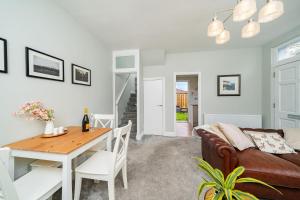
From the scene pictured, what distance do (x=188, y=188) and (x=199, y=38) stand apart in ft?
10.0

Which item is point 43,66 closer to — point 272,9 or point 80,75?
point 80,75

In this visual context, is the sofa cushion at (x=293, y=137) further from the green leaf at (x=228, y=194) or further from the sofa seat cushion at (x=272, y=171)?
the green leaf at (x=228, y=194)

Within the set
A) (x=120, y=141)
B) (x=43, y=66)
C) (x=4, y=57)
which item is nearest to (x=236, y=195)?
(x=120, y=141)

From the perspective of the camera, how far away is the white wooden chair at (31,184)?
0.78 metres

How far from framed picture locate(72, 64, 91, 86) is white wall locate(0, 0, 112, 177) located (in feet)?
0.29

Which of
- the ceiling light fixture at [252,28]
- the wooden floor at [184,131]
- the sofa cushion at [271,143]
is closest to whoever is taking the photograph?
the ceiling light fixture at [252,28]

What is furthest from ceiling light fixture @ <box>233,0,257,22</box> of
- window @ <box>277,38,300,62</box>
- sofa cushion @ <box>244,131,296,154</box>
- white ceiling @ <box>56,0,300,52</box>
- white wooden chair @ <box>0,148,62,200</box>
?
window @ <box>277,38,300,62</box>

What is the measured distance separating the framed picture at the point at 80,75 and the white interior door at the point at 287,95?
4.34 meters

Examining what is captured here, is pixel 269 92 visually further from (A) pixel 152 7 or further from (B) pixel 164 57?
(A) pixel 152 7

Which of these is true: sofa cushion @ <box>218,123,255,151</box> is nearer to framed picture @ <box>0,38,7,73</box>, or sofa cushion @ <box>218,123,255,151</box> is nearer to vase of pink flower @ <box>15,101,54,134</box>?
vase of pink flower @ <box>15,101,54,134</box>

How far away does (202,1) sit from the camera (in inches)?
74.4

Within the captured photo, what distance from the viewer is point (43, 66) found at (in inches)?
70.3

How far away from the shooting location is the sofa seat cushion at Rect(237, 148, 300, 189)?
1336 millimetres

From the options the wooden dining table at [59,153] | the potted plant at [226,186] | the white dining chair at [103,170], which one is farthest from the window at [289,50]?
the wooden dining table at [59,153]
